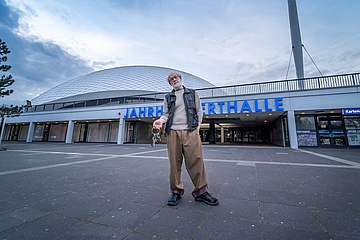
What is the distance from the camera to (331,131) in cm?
1140

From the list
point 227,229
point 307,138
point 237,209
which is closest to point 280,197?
point 237,209

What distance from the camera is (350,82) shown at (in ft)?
34.6

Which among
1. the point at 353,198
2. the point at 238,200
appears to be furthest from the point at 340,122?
the point at 238,200

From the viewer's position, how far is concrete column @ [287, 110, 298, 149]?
11234mm

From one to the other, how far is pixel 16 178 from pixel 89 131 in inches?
810

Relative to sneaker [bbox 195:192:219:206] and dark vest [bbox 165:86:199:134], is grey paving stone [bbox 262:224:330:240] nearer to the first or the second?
sneaker [bbox 195:192:219:206]

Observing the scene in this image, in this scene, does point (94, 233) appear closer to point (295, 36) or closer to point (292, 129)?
point (292, 129)

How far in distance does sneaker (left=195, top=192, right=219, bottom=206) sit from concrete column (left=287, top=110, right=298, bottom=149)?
12534 mm

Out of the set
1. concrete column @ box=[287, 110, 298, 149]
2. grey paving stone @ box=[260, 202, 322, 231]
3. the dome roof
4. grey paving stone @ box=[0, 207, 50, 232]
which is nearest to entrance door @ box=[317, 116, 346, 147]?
concrete column @ box=[287, 110, 298, 149]

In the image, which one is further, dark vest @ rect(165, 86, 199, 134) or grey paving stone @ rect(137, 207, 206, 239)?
dark vest @ rect(165, 86, 199, 134)

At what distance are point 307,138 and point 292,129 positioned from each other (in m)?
1.64

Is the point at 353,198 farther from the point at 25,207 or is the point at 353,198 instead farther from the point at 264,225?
the point at 25,207

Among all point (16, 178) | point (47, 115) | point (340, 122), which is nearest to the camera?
point (16, 178)

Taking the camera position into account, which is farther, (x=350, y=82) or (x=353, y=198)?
(x=350, y=82)
